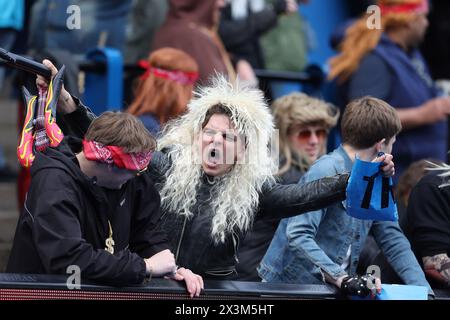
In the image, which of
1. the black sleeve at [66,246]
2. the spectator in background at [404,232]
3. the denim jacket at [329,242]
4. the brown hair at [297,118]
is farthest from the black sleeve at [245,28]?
the black sleeve at [66,246]

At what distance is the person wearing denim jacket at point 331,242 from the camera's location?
201 inches

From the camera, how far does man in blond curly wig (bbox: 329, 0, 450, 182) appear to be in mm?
7695

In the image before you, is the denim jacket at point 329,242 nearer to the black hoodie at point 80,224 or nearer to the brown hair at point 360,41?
the black hoodie at point 80,224

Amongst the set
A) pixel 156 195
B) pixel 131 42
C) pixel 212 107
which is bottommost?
pixel 156 195

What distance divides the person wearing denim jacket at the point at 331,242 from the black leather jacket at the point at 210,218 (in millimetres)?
163

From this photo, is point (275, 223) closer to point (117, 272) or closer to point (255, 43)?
point (117, 272)

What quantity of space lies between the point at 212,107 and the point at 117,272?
1108mm

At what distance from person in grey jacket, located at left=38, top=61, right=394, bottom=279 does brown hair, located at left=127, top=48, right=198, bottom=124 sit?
4.79 ft

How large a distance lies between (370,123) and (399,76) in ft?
9.02

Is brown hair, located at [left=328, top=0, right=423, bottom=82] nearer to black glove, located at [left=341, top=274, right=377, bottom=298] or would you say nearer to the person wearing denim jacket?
the person wearing denim jacket

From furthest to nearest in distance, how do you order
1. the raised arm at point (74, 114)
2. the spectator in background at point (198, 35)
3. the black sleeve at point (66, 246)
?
the spectator in background at point (198, 35)
the raised arm at point (74, 114)
the black sleeve at point (66, 246)

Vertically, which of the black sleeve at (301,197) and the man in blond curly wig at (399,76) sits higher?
the man in blond curly wig at (399,76)

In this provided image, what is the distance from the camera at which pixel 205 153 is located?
5039 millimetres

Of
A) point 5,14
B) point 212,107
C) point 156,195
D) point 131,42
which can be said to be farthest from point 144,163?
point 131,42
